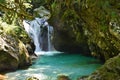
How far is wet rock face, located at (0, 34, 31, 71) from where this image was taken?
1323 cm

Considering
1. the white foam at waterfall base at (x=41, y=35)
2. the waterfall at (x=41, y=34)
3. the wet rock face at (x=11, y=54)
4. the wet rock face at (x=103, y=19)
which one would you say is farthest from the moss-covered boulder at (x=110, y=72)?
the waterfall at (x=41, y=34)

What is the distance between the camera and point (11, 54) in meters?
13.5

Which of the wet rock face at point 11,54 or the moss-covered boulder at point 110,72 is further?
the wet rock face at point 11,54

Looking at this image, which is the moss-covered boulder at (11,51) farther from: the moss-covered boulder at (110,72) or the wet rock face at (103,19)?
the moss-covered boulder at (110,72)

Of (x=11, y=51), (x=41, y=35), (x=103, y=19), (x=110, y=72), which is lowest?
(x=41, y=35)

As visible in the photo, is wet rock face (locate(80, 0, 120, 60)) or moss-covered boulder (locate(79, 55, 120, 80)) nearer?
wet rock face (locate(80, 0, 120, 60))

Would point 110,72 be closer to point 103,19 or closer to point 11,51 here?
point 103,19

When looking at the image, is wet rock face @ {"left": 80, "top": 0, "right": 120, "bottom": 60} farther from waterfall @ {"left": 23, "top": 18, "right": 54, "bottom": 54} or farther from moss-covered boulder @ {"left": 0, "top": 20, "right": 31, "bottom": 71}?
waterfall @ {"left": 23, "top": 18, "right": 54, "bottom": 54}

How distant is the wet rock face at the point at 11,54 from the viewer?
13232 mm

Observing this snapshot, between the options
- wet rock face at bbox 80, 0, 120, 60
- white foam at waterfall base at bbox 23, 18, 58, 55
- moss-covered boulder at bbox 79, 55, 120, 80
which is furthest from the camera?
white foam at waterfall base at bbox 23, 18, 58, 55

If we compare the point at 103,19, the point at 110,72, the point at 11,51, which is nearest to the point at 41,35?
the point at 11,51

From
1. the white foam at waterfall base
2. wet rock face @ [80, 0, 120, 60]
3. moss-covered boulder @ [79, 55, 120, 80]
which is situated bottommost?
the white foam at waterfall base

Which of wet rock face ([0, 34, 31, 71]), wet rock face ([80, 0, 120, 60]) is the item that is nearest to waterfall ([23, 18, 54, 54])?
wet rock face ([0, 34, 31, 71])

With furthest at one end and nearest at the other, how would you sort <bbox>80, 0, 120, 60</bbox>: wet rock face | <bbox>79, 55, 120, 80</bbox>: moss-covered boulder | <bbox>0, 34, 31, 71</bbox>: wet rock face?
<bbox>0, 34, 31, 71</bbox>: wet rock face → <bbox>79, 55, 120, 80</bbox>: moss-covered boulder → <bbox>80, 0, 120, 60</bbox>: wet rock face
